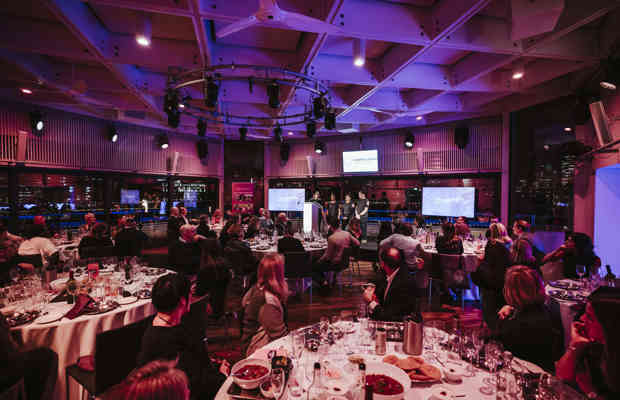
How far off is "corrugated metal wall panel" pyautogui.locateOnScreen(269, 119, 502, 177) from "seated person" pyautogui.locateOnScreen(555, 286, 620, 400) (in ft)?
27.3

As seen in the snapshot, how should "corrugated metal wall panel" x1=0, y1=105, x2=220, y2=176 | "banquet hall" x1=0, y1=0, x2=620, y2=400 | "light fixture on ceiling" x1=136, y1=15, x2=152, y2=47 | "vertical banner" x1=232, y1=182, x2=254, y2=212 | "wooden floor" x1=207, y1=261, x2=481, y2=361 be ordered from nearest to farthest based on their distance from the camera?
"banquet hall" x1=0, y1=0, x2=620, y2=400 → "wooden floor" x1=207, y1=261, x2=481, y2=361 → "light fixture on ceiling" x1=136, y1=15, x2=152, y2=47 → "corrugated metal wall panel" x1=0, y1=105, x2=220, y2=176 → "vertical banner" x1=232, y1=182, x2=254, y2=212

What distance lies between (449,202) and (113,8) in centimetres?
985

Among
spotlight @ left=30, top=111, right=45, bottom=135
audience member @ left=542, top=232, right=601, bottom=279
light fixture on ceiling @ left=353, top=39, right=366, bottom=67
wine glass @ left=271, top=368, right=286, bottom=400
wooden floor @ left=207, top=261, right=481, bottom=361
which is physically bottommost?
wooden floor @ left=207, top=261, right=481, bottom=361

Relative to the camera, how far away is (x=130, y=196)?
35.1 feet

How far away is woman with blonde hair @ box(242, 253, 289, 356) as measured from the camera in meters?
2.49

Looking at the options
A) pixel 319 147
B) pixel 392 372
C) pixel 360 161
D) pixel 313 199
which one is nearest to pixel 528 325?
pixel 392 372

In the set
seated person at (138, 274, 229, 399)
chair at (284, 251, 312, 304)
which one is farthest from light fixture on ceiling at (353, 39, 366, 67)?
seated person at (138, 274, 229, 399)

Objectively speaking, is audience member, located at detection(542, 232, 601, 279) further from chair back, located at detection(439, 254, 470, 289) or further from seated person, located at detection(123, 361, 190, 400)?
seated person, located at detection(123, 361, 190, 400)

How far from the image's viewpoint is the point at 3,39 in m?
4.46

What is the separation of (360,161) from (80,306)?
1012 cm

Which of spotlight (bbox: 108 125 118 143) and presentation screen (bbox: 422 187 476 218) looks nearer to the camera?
presentation screen (bbox: 422 187 476 218)

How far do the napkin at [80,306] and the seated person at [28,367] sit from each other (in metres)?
0.32

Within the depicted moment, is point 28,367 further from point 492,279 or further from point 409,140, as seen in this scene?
point 409,140

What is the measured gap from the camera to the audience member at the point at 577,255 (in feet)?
13.9
